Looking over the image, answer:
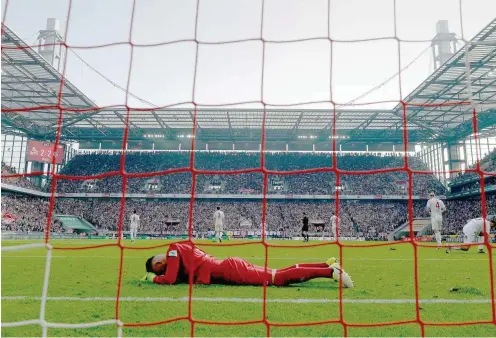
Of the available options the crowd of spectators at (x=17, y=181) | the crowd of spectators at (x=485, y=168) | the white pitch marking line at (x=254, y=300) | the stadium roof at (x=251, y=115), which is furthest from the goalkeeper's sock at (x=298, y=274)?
the crowd of spectators at (x=17, y=181)

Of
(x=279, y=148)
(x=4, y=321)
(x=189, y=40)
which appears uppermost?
(x=279, y=148)

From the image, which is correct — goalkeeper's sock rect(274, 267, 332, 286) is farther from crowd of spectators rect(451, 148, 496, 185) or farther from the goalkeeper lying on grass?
crowd of spectators rect(451, 148, 496, 185)

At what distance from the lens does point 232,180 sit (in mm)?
32906

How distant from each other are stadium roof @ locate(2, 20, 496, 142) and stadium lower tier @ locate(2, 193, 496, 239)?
5.21 metres

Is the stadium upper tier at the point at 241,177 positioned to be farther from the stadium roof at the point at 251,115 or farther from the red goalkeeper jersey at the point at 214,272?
the red goalkeeper jersey at the point at 214,272

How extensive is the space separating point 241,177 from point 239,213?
3.66 m

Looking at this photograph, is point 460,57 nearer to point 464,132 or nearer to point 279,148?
point 464,132

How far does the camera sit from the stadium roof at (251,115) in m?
19.8

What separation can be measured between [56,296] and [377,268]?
5.01 metres

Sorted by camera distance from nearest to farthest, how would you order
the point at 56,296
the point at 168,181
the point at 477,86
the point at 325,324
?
the point at 325,324 < the point at 56,296 < the point at 477,86 < the point at 168,181

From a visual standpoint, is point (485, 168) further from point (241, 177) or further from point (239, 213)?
point (241, 177)

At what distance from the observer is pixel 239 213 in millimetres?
30484

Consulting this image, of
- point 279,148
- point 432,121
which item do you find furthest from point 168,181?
point 432,121

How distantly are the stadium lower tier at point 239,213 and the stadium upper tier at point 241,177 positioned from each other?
91 cm
